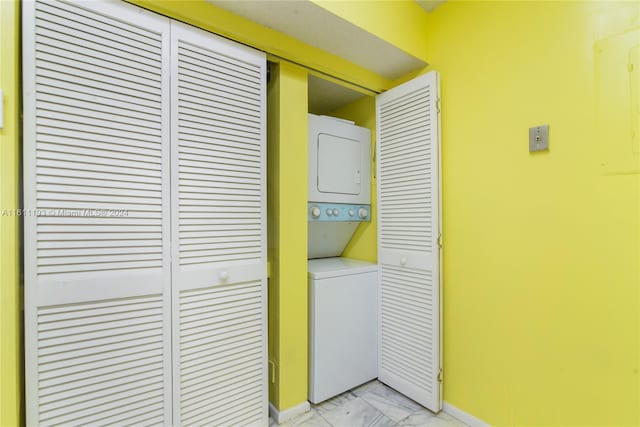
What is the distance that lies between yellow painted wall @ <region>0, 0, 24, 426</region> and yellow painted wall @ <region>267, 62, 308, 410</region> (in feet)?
3.72

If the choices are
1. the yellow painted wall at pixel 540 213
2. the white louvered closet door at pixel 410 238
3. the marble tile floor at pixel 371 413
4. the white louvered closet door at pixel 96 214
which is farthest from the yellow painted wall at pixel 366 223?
the white louvered closet door at pixel 96 214

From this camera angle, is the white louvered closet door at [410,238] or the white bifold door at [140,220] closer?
the white bifold door at [140,220]

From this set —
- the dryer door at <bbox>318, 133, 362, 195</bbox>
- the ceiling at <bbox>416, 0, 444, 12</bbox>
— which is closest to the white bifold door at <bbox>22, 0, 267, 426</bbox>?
the dryer door at <bbox>318, 133, 362, 195</bbox>

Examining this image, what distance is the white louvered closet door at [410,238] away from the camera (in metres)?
1.87

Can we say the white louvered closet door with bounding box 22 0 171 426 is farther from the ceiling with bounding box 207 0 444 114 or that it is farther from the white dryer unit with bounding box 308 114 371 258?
the white dryer unit with bounding box 308 114 371 258

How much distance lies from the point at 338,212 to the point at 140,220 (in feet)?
4.30

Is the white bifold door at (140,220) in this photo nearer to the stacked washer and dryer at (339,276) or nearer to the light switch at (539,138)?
the stacked washer and dryer at (339,276)

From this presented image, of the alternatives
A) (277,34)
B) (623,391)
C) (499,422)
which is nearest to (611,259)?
(623,391)

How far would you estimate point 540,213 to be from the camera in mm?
1494

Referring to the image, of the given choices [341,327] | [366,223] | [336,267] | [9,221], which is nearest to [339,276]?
[336,267]

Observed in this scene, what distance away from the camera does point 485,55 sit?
1.71 meters

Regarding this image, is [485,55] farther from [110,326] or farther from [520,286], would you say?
[110,326]

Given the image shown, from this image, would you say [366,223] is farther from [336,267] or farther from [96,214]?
[96,214]

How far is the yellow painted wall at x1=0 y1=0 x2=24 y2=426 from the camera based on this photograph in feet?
3.48
